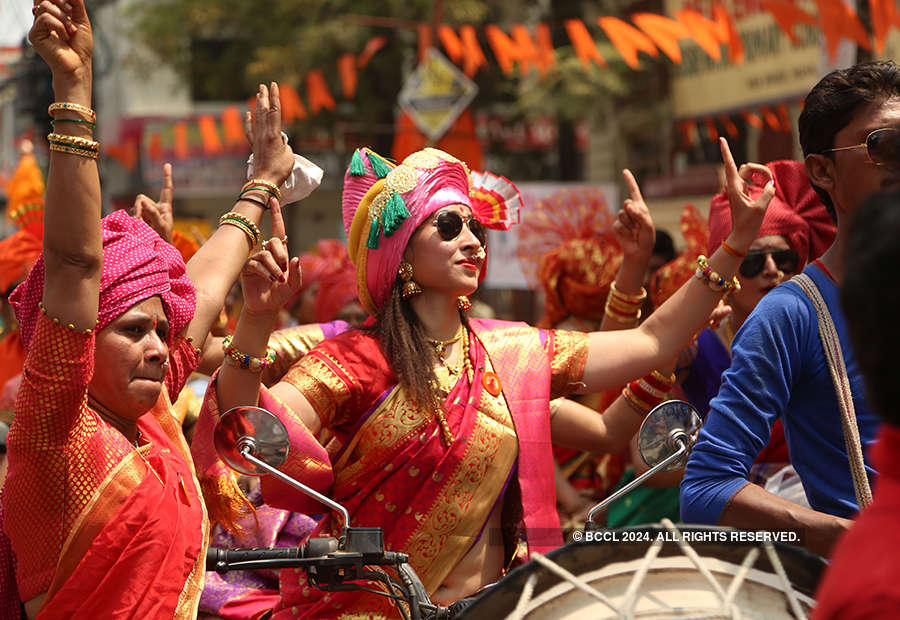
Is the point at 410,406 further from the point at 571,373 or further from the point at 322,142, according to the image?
the point at 322,142

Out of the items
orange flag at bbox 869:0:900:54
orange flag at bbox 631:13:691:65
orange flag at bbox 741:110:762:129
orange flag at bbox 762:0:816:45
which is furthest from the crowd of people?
orange flag at bbox 741:110:762:129

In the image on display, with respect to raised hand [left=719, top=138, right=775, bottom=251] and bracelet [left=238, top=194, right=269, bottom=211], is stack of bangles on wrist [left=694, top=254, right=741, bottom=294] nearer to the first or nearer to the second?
raised hand [left=719, top=138, right=775, bottom=251]

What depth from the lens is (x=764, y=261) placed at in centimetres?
433

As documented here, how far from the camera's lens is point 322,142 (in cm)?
2175

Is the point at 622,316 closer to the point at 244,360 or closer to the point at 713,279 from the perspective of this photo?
the point at 713,279

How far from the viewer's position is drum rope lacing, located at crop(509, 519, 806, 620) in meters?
1.76

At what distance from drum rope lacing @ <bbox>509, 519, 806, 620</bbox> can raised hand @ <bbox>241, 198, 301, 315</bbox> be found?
149 cm

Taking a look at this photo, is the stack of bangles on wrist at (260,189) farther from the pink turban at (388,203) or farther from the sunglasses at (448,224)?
the sunglasses at (448,224)

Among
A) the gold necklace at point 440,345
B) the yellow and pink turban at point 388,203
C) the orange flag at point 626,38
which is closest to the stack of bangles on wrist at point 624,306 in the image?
the yellow and pink turban at point 388,203

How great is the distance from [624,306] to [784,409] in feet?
5.36

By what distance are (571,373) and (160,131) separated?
937 inches

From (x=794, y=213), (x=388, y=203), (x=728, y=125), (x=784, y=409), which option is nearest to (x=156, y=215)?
(x=388, y=203)

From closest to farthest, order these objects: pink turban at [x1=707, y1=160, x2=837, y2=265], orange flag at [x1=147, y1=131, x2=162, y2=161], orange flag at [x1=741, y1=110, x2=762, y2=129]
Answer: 1. pink turban at [x1=707, y1=160, x2=837, y2=265]
2. orange flag at [x1=741, y1=110, x2=762, y2=129]
3. orange flag at [x1=147, y1=131, x2=162, y2=161]

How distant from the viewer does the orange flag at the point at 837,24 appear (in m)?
7.23
